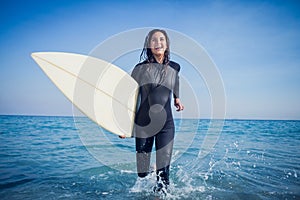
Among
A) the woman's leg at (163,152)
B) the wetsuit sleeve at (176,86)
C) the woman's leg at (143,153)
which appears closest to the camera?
the woman's leg at (163,152)

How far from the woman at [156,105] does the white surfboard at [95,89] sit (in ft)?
0.61

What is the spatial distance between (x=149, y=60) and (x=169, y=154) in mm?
1199

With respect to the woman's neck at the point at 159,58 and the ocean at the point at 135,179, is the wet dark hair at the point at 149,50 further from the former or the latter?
the ocean at the point at 135,179

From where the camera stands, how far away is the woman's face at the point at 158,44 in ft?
9.62

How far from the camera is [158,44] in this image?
9.62 ft

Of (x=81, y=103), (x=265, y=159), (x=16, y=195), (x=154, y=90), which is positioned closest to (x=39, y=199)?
(x=16, y=195)

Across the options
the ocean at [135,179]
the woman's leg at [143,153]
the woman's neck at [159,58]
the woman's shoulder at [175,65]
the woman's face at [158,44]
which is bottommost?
the ocean at [135,179]

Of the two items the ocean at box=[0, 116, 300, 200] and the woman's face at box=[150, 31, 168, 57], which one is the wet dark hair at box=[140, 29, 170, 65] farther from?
the ocean at box=[0, 116, 300, 200]

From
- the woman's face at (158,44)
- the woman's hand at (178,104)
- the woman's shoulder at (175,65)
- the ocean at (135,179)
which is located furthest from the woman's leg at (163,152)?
the woman's face at (158,44)

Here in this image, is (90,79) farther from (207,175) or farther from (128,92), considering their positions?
(207,175)

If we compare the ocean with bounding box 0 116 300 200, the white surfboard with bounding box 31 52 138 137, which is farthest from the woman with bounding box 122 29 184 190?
the ocean with bounding box 0 116 300 200

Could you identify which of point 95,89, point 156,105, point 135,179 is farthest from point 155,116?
point 135,179

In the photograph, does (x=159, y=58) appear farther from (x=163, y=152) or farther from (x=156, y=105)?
(x=163, y=152)

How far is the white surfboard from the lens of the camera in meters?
3.18
